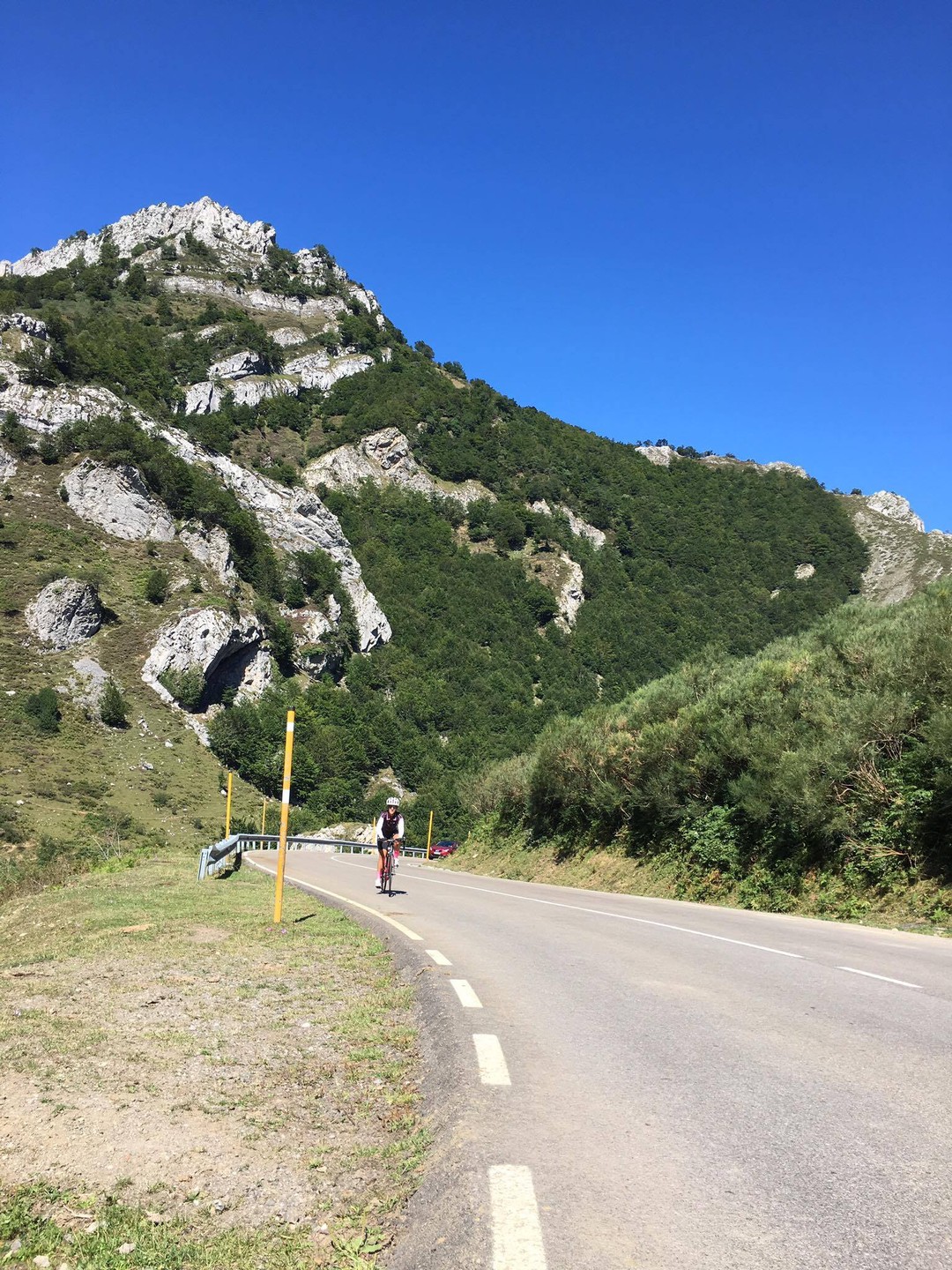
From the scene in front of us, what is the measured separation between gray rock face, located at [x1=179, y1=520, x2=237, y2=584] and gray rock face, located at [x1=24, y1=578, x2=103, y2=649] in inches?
753

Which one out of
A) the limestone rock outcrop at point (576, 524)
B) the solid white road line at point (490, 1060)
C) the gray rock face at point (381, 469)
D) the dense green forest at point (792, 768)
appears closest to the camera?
the solid white road line at point (490, 1060)

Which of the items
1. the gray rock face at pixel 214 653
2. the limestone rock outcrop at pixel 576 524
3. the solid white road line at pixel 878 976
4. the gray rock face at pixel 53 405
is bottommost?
the solid white road line at pixel 878 976

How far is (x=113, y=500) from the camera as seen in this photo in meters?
85.1

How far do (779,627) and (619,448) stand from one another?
7611 cm

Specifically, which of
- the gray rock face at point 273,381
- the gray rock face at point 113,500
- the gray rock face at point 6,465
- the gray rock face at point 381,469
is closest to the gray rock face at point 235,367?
the gray rock face at point 273,381

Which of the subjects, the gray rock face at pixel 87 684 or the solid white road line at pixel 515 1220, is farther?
the gray rock face at pixel 87 684

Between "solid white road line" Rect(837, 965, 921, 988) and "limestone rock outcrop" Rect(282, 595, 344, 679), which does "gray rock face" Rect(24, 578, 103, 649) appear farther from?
"solid white road line" Rect(837, 965, 921, 988)

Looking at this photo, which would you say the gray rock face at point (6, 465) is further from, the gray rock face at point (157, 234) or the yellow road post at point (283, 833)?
the gray rock face at point (157, 234)

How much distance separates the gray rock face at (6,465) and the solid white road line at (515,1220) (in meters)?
92.6

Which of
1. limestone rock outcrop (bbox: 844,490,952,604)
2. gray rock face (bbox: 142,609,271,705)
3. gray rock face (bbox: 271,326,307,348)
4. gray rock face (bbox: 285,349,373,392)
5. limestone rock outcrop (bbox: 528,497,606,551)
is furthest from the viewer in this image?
gray rock face (bbox: 271,326,307,348)

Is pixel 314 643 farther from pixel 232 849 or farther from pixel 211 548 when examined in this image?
pixel 232 849

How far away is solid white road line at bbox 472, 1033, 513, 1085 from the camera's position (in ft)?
14.7

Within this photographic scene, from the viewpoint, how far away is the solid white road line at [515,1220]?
2605 mm

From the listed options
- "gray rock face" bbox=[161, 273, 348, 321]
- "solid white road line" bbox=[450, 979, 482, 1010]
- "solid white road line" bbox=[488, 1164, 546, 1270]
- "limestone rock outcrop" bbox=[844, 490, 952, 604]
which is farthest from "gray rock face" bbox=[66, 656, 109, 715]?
"gray rock face" bbox=[161, 273, 348, 321]
